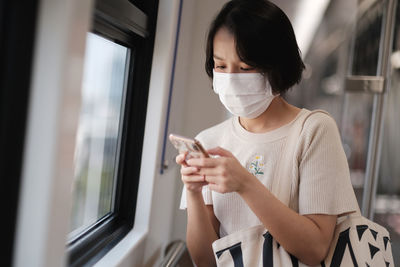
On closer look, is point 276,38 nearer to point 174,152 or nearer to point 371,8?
point 174,152

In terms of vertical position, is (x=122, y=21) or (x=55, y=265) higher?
(x=122, y=21)

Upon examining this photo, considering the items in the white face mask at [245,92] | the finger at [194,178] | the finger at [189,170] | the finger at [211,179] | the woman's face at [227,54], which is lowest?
the finger at [194,178]

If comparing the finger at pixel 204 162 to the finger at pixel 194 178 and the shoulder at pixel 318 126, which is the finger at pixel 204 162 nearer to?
the finger at pixel 194 178

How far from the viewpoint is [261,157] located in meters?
1.20

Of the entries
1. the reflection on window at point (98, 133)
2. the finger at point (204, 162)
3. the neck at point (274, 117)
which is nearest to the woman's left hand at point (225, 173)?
the finger at point (204, 162)

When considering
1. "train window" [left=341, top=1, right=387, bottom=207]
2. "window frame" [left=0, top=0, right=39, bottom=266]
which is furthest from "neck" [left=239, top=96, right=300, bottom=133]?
"train window" [left=341, top=1, right=387, bottom=207]

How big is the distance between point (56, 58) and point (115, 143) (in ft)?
3.04

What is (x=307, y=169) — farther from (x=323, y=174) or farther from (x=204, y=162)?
(x=204, y=162)

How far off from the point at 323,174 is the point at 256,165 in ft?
0.65

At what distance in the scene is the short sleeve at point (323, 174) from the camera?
1.08 meters

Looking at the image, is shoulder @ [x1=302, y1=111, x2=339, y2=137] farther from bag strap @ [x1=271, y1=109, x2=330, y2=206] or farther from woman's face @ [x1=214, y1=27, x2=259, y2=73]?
woman's face @ [x1=214, y1=27, x2=259, y2=73]

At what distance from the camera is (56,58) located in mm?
788

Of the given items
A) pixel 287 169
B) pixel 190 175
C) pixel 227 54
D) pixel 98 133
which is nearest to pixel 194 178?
pixel 190 175

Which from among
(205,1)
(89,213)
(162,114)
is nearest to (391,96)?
(205,1)
